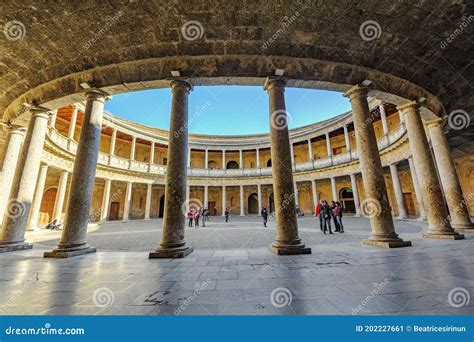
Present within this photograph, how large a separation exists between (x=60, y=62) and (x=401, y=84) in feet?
32.2

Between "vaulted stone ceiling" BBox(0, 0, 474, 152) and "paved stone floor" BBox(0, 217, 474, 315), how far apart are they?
15.6 ft

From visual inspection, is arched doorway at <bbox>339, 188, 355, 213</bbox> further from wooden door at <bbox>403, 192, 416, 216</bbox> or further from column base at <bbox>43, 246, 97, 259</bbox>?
column base at <bbox>43, 246, 97, 259</bbox>

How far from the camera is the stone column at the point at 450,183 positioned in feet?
23.7

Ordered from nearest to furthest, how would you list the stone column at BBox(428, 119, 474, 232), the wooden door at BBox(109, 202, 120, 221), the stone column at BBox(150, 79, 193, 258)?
1. the stone column at BBox(150, 79, 193, 258)
2. the stone column at BBox(428, 119, 474, 232)
3. the wooden door at BBox(109, 202, 120, 221)

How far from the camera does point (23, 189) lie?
616 cm

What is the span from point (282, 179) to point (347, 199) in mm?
21175

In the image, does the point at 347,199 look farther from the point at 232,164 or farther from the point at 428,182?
the point at 428,182

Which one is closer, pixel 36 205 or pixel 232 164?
pixel 36 205

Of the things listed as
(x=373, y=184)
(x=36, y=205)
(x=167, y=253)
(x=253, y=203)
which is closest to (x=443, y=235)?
(x=373, y=184)

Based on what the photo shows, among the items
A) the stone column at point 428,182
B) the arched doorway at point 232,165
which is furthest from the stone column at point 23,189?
the arched doorway at point 232,165

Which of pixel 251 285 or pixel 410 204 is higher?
pixel 410 204

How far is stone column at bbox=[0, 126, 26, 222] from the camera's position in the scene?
7102 mm

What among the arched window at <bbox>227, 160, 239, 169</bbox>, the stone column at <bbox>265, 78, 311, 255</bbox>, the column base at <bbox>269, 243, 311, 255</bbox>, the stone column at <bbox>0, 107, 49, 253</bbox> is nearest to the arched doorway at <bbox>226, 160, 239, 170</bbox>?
the arched window at <bbox>227, 160, 239, 169</bbox>

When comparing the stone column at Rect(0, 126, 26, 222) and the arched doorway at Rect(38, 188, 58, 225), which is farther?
the arched doorway at Rect(38, 188, 58, 225)
